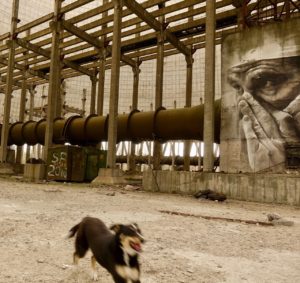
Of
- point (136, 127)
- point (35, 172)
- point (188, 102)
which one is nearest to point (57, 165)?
point (35, 172)

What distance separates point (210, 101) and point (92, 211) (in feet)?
21.4

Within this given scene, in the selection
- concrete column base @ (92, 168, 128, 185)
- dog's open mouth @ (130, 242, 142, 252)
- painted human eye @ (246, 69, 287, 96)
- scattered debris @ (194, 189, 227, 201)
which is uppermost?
painted human eye @ (246, 69, 287, 96)

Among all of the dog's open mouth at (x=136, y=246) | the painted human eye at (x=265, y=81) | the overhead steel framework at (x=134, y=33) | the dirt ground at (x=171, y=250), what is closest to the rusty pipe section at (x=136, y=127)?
the overhead steel framework at (x=134, y=33)

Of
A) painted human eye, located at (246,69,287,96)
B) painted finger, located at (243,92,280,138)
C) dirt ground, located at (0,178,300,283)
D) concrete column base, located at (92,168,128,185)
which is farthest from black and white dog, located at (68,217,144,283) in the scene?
concrete column base, located at (92,168,128,185)

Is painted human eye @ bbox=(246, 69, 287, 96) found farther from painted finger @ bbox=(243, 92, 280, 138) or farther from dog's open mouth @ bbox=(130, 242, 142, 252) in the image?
dog's open mouth @ bbox=(130, 242, 142, 252)

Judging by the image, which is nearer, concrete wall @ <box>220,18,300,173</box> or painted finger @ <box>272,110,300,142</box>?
painted finger @ <box>272,110,300,142</box>

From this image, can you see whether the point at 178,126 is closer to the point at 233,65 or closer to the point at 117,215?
the point at 233,65

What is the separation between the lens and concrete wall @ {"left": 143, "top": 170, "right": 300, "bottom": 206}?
8.66 metres

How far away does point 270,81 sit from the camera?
1004 cm

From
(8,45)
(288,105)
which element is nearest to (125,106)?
(8,45)

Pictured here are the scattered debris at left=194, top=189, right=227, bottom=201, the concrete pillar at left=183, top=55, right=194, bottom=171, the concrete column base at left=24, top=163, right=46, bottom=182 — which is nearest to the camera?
the scattered debris at left=194, top=189, right=227, bottom=201

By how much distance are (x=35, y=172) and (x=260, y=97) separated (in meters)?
11.5

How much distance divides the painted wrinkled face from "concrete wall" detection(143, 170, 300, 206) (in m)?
2.36

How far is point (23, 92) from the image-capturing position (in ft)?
83.2
